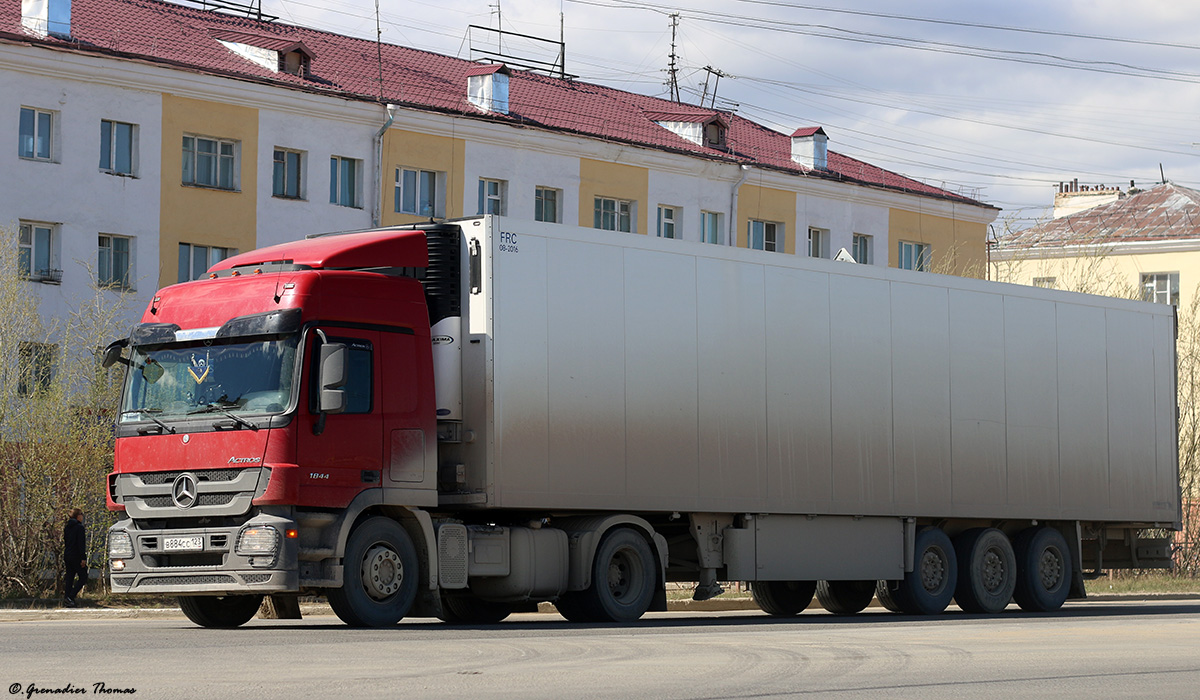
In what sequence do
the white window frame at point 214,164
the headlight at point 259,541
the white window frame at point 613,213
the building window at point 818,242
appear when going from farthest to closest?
1. the building window at point 818,242
2. the white window frame at point 613,213
3. the white window frame at point 214,164
4. the headlight at point 259,541

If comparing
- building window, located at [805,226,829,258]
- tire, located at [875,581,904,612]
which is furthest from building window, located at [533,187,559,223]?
tire, located at [875,581,904,612]

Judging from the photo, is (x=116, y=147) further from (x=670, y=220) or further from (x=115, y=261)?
(x=670, y=220)

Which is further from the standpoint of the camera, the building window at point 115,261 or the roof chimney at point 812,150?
the roof chimney at point 812,150

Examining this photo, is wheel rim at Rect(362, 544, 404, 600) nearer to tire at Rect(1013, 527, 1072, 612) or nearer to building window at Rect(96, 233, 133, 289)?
tire at Rect(1013, 527, 1072, 612)

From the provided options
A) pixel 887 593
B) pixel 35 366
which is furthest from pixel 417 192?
pixel 887 593

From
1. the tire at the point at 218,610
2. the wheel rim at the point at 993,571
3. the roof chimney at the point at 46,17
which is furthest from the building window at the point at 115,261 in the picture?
the wheel rim at the point at 993,571

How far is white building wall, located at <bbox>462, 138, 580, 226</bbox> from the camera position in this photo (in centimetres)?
4381

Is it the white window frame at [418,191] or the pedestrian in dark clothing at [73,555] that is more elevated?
the white window frame at [418,191]

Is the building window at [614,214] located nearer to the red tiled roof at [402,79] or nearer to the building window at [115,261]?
the red tiled roof at [402,79]

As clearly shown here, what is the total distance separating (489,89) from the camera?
45906 mm

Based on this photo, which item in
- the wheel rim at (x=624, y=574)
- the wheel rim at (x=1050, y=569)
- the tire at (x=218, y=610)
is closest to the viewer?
the tire at (x=218, y=610)

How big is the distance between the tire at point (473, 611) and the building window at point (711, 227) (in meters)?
30.4

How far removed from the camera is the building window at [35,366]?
100.0ft

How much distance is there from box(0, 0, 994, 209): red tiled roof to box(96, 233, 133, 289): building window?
3.91m
